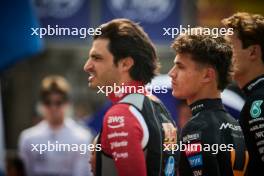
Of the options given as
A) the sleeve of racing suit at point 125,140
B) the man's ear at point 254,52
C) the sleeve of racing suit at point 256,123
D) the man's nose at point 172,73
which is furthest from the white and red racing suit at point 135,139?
the man's ear at point 254,52

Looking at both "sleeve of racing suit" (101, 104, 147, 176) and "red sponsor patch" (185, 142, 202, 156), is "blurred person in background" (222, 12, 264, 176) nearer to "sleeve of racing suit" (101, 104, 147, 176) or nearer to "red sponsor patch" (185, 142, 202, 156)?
"red sponsor patch" (185, 142, 202, 156)

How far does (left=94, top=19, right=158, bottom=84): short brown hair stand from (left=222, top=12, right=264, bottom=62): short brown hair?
0.31 m

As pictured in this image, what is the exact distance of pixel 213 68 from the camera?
A: 2756 mm

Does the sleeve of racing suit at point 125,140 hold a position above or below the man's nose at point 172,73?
below

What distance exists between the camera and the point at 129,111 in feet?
8.39

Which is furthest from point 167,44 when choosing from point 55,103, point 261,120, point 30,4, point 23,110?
point 23,110

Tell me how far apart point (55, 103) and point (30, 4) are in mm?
582

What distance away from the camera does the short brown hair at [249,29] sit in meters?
2.86

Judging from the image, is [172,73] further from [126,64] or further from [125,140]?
[125,140]

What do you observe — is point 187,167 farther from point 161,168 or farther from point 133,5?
point 133,5

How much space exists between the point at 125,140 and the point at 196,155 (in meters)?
0.24

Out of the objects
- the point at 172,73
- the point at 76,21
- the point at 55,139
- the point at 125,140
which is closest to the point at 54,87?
the point at 55,139

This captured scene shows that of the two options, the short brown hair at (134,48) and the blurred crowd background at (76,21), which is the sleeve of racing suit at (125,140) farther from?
the blurred crowd background at (76,21)

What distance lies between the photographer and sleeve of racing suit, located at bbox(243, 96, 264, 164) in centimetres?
273
